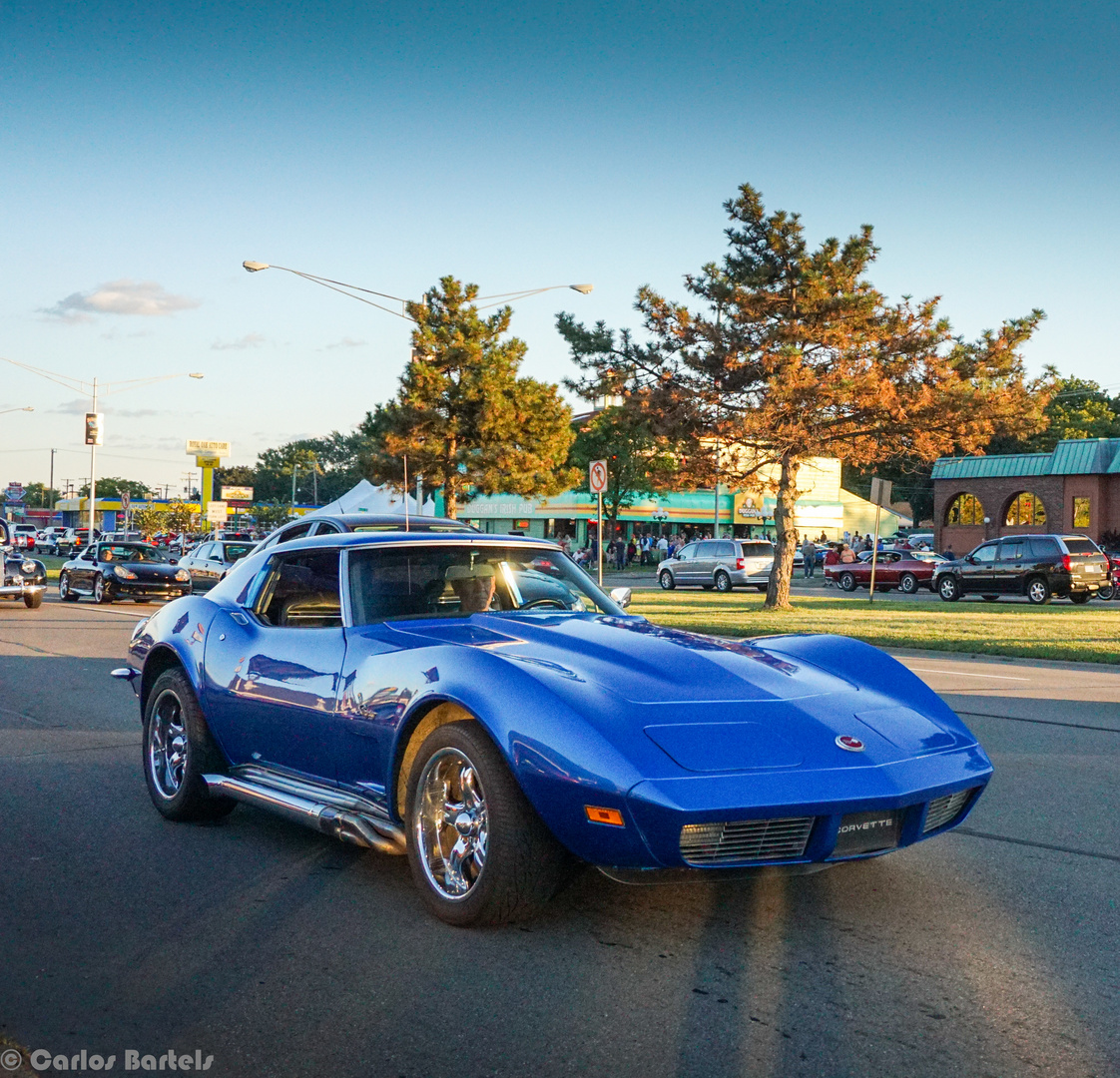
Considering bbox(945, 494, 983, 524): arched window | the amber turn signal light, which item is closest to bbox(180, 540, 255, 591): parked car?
the amber turn signal light

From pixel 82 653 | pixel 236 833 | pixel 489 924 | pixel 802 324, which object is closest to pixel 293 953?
pixel 489 924

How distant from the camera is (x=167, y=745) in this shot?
609 centimetres

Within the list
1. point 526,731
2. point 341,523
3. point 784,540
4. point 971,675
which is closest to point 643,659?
point 526,731

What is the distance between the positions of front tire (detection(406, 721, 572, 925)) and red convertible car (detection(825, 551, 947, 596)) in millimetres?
34218

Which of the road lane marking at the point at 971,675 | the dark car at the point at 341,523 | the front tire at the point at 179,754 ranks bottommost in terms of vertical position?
the road lane marking at the point at 971,675

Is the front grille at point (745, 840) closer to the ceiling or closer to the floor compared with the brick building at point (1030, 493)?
closer to the floor

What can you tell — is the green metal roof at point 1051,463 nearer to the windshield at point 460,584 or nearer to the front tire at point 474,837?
the windshield at point 460,584

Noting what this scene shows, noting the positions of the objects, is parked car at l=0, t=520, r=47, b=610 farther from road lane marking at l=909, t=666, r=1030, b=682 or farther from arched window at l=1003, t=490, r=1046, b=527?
arched window at l=1003, t=490, r=1046, b=527

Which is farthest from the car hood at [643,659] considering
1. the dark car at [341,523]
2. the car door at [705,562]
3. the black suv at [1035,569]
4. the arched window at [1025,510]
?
the arched window at [1025,510]

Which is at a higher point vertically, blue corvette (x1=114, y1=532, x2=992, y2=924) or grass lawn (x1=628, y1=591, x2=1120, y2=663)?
blue corvette (x1=114, y1=532, x2=992, y2=924)

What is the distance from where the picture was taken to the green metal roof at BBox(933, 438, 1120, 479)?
1991 inches

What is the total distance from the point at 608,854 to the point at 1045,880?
2.18 meters

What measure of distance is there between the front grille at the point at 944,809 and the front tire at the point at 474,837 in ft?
4.19

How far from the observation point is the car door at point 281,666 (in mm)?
4926
